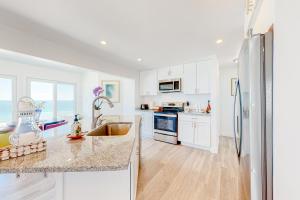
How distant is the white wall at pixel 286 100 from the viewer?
0.44 meters

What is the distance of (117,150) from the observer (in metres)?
0.92

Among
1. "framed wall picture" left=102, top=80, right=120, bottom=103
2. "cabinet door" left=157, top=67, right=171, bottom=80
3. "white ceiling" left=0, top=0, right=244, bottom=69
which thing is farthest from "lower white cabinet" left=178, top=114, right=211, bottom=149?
"framed wall picture" left=102, top=80, right=120, bottom=103

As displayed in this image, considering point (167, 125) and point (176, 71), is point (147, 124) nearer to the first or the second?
point (167, 125)

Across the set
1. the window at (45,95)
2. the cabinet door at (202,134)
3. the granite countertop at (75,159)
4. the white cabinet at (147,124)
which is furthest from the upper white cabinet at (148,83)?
the granite countertop at (75,159)

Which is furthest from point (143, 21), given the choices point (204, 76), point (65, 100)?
point (65, 100)

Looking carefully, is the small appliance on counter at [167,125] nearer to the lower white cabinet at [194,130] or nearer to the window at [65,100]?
A: the lower white cabinet at [194,130]

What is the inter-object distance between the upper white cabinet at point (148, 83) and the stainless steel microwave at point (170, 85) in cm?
25

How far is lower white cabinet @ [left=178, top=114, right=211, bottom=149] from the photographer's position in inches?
138

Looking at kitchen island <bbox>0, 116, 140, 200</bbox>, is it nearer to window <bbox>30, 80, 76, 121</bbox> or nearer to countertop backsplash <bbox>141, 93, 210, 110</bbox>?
countertop backsplash <bbox>141, 93, 210, 110</bbox>

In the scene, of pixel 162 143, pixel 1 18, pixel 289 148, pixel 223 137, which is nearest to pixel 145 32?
pixel 1 18

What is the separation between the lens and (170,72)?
446 cm

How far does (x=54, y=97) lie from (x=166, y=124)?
Result: 4.22 m

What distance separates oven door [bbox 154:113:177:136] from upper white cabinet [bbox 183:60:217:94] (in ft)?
3.02

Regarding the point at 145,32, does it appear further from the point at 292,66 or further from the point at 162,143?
the point at 162,143
